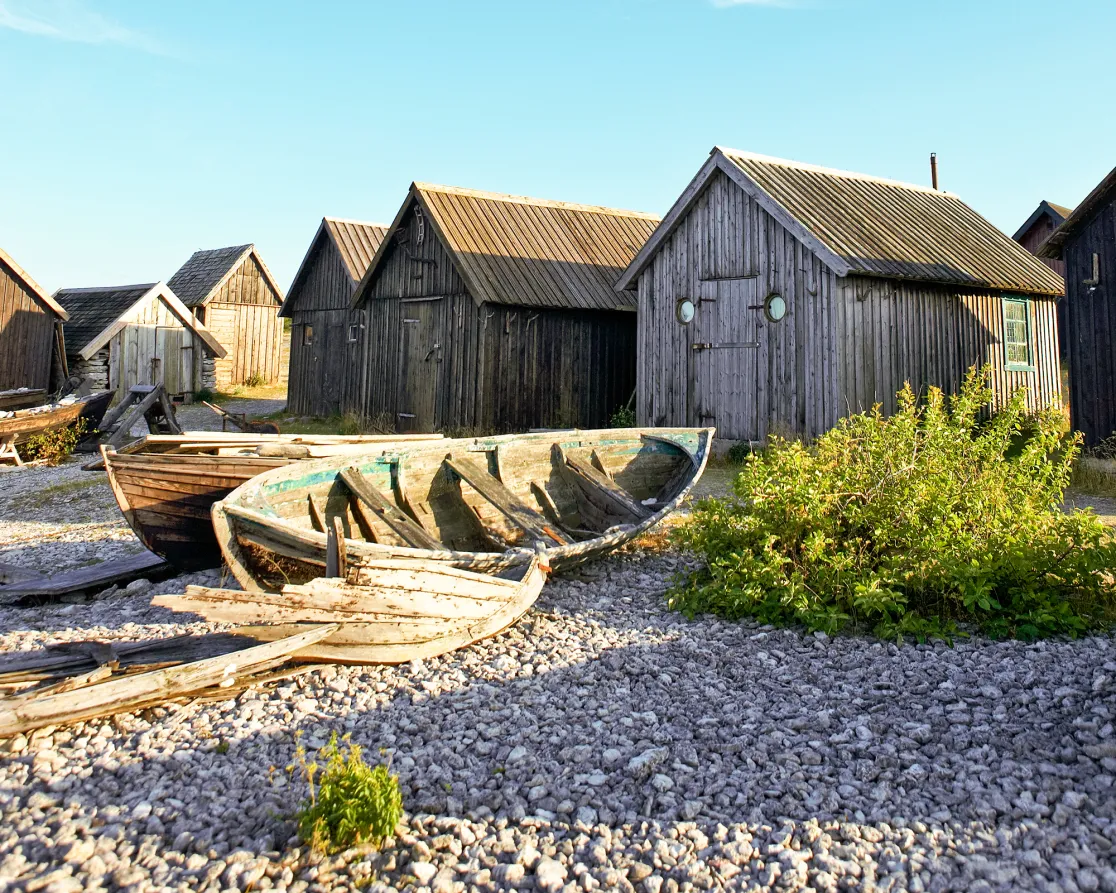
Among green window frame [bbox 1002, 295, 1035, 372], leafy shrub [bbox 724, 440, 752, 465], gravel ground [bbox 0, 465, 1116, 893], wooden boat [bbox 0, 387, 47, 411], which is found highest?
green window frame [bbox 1002, 295, 1035, 372]

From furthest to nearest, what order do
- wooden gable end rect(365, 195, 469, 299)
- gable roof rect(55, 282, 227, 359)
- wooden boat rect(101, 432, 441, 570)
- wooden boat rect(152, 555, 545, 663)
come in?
gable roof rect(55, 282, 227, 359) < wooden gable end rect(365, 195, 469, 299) < wooden boat rect(101, 432, 441, 570) < wooden boat rect(152, 555, 545, 663)

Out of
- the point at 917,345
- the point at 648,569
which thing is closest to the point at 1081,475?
the point at 917,345

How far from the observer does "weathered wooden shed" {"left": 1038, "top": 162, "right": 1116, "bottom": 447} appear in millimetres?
13102

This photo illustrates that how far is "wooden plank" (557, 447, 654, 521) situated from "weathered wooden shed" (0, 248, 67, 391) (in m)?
19.2

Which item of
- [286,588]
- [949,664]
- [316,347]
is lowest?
[949,664]

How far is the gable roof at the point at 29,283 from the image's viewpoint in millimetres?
22484

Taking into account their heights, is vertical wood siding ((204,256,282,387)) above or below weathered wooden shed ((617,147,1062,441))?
above

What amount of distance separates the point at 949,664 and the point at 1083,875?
2356 millimetres

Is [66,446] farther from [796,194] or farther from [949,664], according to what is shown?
[949,664]

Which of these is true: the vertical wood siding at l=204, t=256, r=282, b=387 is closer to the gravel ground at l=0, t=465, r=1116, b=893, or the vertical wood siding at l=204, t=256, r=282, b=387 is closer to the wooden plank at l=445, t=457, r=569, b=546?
the wooden plank at l=445, t=457, r=569, b=546

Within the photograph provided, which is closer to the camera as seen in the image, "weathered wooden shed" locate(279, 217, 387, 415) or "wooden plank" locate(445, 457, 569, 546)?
"wooden plank" locate(445, 457, 569, 546)

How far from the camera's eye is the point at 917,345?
14.6 meters

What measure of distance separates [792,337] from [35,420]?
45.4ft

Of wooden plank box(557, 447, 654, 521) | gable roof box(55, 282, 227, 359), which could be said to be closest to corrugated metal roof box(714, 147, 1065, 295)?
wooden plank box(557, 447, 654, 521)
